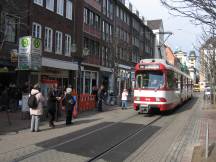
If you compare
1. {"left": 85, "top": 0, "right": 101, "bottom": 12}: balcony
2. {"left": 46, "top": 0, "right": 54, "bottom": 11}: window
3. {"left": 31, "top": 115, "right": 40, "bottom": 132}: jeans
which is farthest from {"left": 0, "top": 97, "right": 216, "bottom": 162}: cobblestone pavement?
{"left": 85, "top": 0, "right": 101, "bottom": 12}: balcony

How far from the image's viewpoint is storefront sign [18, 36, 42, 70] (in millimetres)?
19438

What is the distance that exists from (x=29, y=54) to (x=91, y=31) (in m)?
23.5

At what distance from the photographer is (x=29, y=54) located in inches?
763

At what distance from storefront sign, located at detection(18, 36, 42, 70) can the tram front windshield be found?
6.26 metres

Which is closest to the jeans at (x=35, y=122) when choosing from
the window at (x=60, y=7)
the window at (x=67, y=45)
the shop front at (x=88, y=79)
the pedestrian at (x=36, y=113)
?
the pedestrian at (x=36, y=113)

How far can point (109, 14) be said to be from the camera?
5084 cm

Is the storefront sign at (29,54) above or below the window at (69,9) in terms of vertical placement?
below

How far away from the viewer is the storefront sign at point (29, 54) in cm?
1944

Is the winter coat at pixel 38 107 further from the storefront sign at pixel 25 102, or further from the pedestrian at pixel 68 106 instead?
the storefront sign at pixel 25 102

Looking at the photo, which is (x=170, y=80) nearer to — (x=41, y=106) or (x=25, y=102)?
(x=25, y=102)

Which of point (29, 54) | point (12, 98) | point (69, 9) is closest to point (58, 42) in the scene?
point (69, 9)

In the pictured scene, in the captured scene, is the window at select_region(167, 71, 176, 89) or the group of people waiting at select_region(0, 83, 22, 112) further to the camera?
the window at select_region(167, 71, 176, 89)

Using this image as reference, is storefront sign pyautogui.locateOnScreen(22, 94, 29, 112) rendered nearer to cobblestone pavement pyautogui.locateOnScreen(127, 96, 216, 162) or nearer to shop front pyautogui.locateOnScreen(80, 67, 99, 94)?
cobblestone pavement pyautogui.locateOnScreen(127, 96, 216, 162)

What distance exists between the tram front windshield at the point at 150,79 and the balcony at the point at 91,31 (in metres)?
18.2
